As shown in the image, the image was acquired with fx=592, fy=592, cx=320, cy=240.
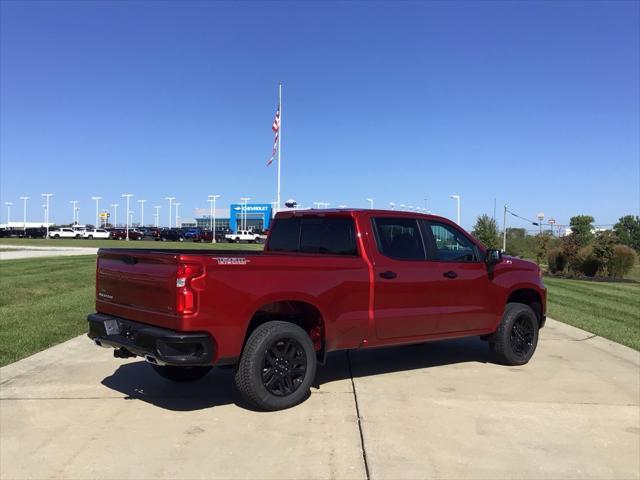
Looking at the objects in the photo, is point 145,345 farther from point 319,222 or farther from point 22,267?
point 22,267

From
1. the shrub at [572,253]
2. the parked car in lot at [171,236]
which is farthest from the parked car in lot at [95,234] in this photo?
the shrub at [572,253]

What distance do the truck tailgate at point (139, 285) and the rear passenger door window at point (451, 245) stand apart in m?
3.12

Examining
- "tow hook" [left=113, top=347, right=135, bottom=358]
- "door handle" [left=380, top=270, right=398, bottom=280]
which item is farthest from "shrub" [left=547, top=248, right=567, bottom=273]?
"tow hook" [left=113, top=347, right=135, bottom=358]

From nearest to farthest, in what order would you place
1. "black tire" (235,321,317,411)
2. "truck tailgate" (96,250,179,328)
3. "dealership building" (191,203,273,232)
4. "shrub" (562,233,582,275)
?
"truck tailgate" (96,250,179,328), "black tire" (235,321,317,411), "shrub" (562,233,582,275), "dealership building" (191,203,273,232)

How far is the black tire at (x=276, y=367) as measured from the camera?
5035 mm

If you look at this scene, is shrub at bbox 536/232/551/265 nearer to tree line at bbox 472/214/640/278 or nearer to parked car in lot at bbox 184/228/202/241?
tree line at bbox 472/214/640/278

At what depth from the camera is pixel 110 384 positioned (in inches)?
243

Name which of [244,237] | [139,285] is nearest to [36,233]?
[244,237]

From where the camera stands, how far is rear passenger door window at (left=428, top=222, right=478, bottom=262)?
6.70 metres

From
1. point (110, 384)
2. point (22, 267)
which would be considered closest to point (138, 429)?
point (110, 384)

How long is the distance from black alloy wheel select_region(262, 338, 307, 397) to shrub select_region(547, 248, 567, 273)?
85.0 ft

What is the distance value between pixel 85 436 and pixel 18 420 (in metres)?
0.80

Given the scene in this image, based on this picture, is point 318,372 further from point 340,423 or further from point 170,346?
point 170,346

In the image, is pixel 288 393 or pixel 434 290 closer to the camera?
pixel 288 393
